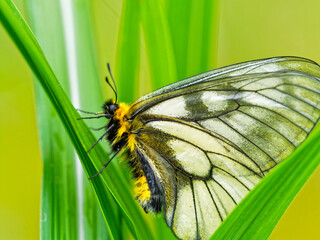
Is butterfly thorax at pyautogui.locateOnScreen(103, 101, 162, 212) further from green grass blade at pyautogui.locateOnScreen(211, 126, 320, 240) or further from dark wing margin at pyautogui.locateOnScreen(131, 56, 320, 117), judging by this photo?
green grass blade at pyautogui.locateOnScreen(211, 126, 320, 240)

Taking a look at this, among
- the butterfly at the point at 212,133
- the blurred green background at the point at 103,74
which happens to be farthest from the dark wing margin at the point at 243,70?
the blurred green background at the point at 103,74

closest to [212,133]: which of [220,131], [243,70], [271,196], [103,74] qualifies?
[220,131]

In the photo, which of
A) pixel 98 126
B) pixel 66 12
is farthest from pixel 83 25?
pixel 98 126

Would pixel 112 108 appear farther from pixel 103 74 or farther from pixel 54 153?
pixel 103 74

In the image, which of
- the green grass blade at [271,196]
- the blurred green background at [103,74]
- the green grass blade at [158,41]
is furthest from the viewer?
the blurred green background at [103,74]

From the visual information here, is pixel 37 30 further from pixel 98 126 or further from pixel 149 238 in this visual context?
pixel 149 238

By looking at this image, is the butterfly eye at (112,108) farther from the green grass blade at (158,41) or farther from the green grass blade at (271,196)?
the green grass blade at (271,196)

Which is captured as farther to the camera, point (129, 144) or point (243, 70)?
point (129, 144)
